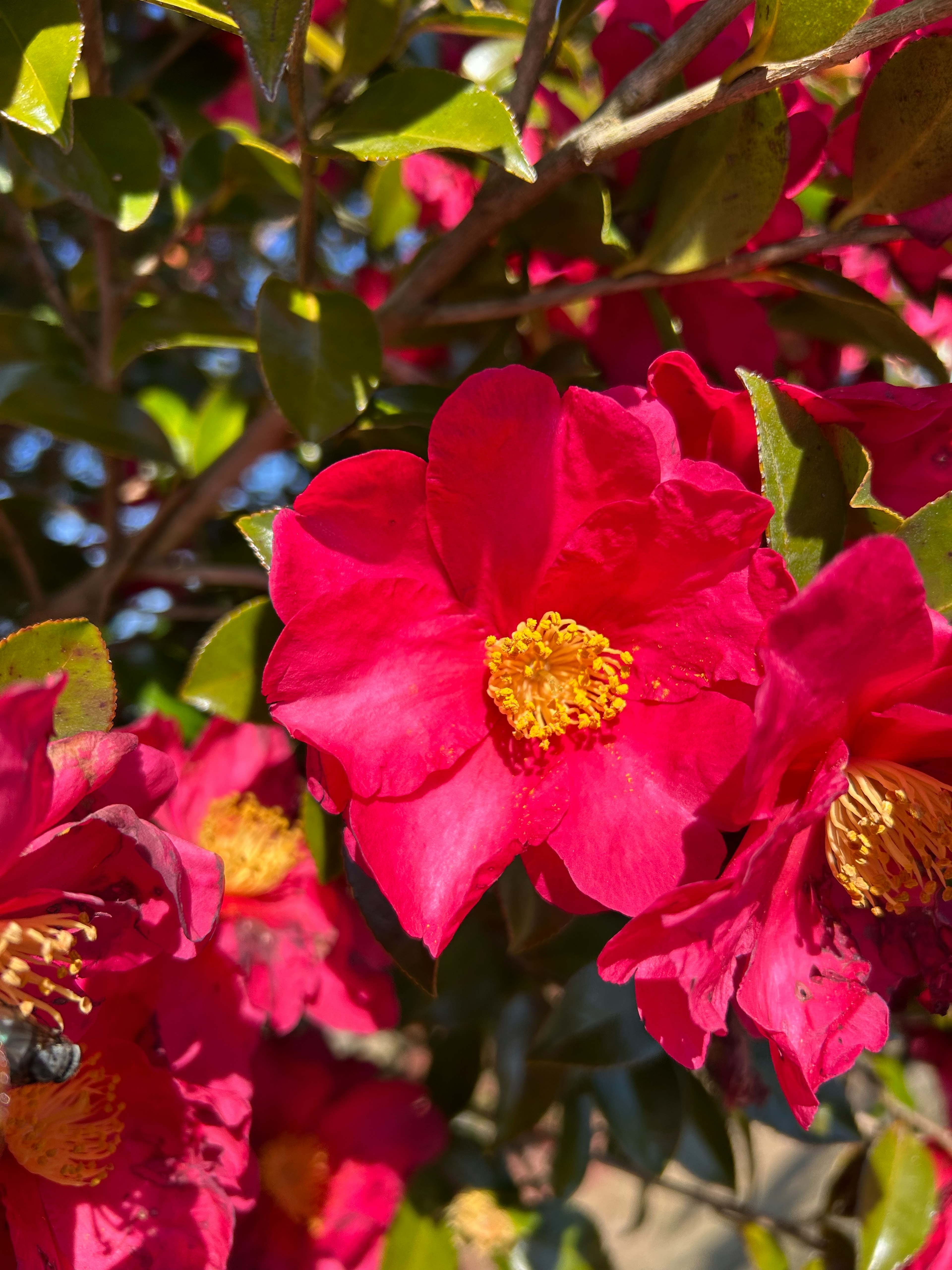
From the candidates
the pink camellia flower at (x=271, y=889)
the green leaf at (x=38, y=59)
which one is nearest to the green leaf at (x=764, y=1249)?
the pink camellia flower at (x=271, y=889)

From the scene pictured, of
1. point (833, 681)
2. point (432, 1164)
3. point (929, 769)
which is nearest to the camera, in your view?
point (833, 681)

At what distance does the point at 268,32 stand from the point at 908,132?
18.7 inches

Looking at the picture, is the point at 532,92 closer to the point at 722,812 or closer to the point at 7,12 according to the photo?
the point at 7,12

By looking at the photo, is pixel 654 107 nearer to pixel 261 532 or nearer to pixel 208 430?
pixel 261 532

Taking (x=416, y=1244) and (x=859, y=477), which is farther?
(x=416, y=1244)

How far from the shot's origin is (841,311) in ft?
2.82

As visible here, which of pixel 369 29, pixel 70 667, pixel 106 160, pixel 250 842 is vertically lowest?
pixel 250 842

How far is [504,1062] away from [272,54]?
1.12 meters

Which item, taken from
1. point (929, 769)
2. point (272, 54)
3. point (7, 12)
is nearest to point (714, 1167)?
point (929, 769)

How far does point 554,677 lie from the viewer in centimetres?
68

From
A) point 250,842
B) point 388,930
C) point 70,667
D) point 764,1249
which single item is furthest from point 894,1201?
point 70,667

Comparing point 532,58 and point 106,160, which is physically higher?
point 532,58

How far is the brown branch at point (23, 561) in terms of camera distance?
112cm

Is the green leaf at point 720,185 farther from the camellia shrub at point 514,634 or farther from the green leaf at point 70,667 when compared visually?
the green leaf at point 70,667
